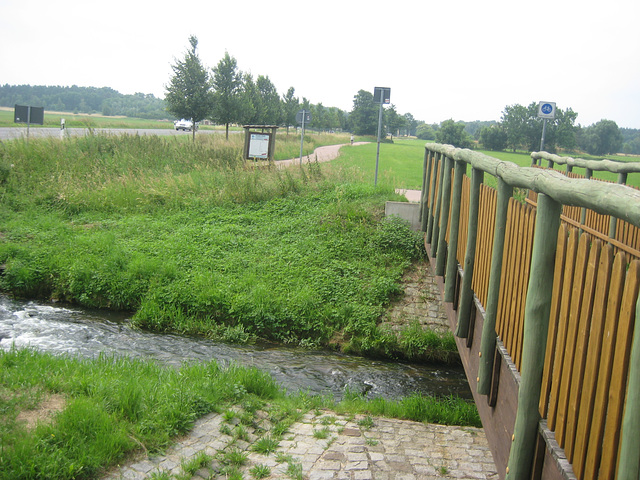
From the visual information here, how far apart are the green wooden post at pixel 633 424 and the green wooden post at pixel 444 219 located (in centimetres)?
515

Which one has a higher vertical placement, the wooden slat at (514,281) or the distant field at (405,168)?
the distant field at (405,168)

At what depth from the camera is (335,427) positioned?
18.2 feet

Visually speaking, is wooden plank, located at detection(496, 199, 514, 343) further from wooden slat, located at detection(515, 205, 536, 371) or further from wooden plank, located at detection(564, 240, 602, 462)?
wooden plank, located at detection(564, 240, 602, 462)

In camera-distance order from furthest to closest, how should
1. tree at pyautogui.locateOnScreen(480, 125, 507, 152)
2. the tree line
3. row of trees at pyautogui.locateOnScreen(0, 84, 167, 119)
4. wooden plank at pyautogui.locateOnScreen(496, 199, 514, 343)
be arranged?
row of trees at pyautogui.locateOnScreen(0, 84, 167, 119), tree at pyautogui.locateOnScreen(480, 125, 507, 152), the tree line, wooden plank at pyautogui.locateOnScreen(496, 199, 514, 343)

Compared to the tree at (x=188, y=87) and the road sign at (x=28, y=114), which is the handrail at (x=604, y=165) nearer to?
the road sign at (x=28, y=114)

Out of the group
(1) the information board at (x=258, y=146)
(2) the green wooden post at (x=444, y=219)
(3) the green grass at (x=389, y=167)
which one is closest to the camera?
(2) the green wooden post at (x=444, y=219)

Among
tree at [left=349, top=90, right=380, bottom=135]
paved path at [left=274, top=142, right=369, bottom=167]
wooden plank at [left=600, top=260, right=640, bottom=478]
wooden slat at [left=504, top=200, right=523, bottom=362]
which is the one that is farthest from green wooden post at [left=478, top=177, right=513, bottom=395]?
tree at [left=349, top=90, right=380, bottom=135]

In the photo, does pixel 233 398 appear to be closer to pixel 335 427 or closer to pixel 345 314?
pixel 335 427

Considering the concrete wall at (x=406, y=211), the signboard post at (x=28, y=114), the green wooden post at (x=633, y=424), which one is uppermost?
the signboard post at (x=28, y=114)

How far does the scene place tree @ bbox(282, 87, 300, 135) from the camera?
185 ft

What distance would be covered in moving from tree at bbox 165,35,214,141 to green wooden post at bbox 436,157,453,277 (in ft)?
85.9

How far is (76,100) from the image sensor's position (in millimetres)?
121000

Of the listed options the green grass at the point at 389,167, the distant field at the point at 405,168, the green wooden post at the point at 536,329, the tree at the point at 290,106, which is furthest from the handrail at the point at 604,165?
the tree at the point at 290,106

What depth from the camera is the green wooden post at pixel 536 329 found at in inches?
102
